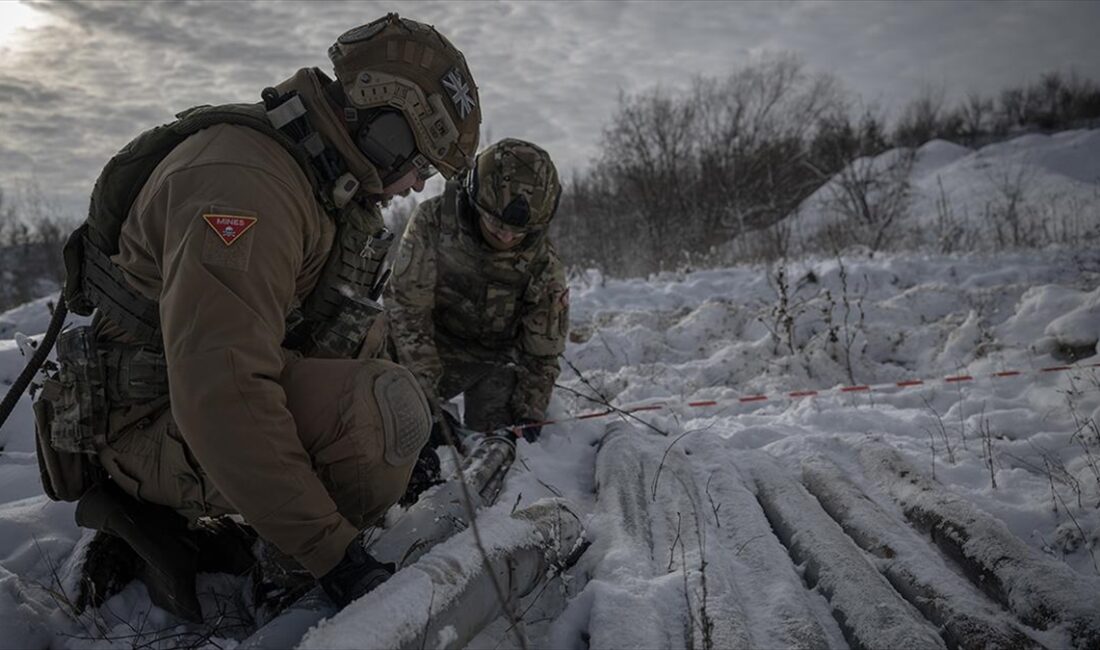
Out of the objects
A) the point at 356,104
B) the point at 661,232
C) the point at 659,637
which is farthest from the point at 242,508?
the point at 661,232

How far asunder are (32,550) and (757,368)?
4601 mm

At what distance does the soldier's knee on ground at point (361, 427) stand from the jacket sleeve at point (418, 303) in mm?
1836

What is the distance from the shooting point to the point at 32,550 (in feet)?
6.85

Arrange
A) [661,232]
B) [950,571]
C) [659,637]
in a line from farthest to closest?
[661,232]
[950,571]
[659,637]

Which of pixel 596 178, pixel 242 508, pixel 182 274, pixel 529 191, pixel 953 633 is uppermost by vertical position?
pixel 596 178

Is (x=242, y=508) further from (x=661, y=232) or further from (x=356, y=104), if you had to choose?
(x=661, y=232)

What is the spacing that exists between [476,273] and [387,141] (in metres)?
2.06

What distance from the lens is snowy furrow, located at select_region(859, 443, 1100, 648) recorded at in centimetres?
161

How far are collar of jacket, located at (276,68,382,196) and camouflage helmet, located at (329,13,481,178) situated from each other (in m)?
0.08

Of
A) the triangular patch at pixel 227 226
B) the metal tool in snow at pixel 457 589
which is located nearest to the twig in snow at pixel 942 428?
the metal tool in snow at pixel 457 589

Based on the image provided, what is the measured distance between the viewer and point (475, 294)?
13.3 feet

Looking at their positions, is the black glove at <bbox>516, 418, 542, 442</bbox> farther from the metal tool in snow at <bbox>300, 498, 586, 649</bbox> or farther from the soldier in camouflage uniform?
the metal tool in snow at <bbox>300, 498, 586, 649</bbox>

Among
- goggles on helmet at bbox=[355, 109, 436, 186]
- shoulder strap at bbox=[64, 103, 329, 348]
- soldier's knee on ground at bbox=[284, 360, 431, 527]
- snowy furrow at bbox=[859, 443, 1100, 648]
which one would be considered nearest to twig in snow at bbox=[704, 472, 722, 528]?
snowy furrow at bbox=[859, 443, 1100, 648]

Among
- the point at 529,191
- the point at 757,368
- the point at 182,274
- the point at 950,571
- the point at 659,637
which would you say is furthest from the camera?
the point at 757,368
